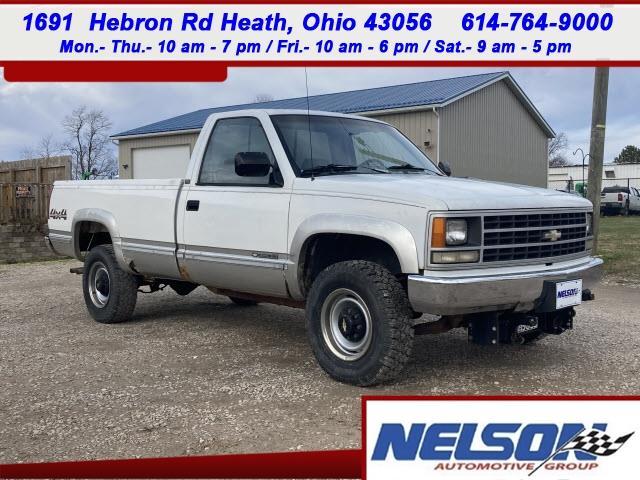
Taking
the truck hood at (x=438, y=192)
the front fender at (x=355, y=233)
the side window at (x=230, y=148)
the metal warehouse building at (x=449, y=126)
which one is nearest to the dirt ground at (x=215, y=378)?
the front fender at (x=355, y=233)

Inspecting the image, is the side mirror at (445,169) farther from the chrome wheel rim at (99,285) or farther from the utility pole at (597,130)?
the utility pole at (597,130)

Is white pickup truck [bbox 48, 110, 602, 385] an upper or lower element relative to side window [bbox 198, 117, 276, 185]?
lower

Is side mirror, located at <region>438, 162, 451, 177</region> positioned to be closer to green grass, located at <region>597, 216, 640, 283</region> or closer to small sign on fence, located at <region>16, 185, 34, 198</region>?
green grass, located at <region>597, 216, 640, 283</region>

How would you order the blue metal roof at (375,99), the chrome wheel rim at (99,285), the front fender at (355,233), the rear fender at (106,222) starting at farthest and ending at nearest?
1. the blue metal roof at (375,99)
2. the chrome wheel rim at (99,285)
3. the rear fender at (106,222)
4. the front fender at (355,233)

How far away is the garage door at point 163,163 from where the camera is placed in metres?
15.7

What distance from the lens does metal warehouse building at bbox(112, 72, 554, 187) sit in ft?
68.2

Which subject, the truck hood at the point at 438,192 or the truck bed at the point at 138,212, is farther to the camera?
the truck bed at the point at 138,212

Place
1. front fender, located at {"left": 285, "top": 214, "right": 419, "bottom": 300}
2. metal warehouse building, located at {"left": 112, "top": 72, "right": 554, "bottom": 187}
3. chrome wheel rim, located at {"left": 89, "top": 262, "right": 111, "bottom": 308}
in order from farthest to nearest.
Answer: metal warehouse building, located at {"left": 112, "top": 72, "right": 554, "bottom": 187} → chrome wheel rim, located at {"left": 89, "top": 262, "right": 111, "bottom": 308} → front fender, located at {"left": 285, "top": 214, "right": 419, "bottom": 300}

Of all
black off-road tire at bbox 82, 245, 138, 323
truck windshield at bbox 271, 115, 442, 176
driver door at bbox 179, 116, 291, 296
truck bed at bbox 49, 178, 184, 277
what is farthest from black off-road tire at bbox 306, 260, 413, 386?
black off-road tire at bbox 82, 245, 138, 323

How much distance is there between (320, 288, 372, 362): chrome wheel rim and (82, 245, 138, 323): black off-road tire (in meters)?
2.92

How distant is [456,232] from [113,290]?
4.02 metres

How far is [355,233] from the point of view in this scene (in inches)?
181

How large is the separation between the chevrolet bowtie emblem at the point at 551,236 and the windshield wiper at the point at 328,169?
5.10ft

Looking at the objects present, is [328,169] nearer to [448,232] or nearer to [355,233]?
[355,233]
